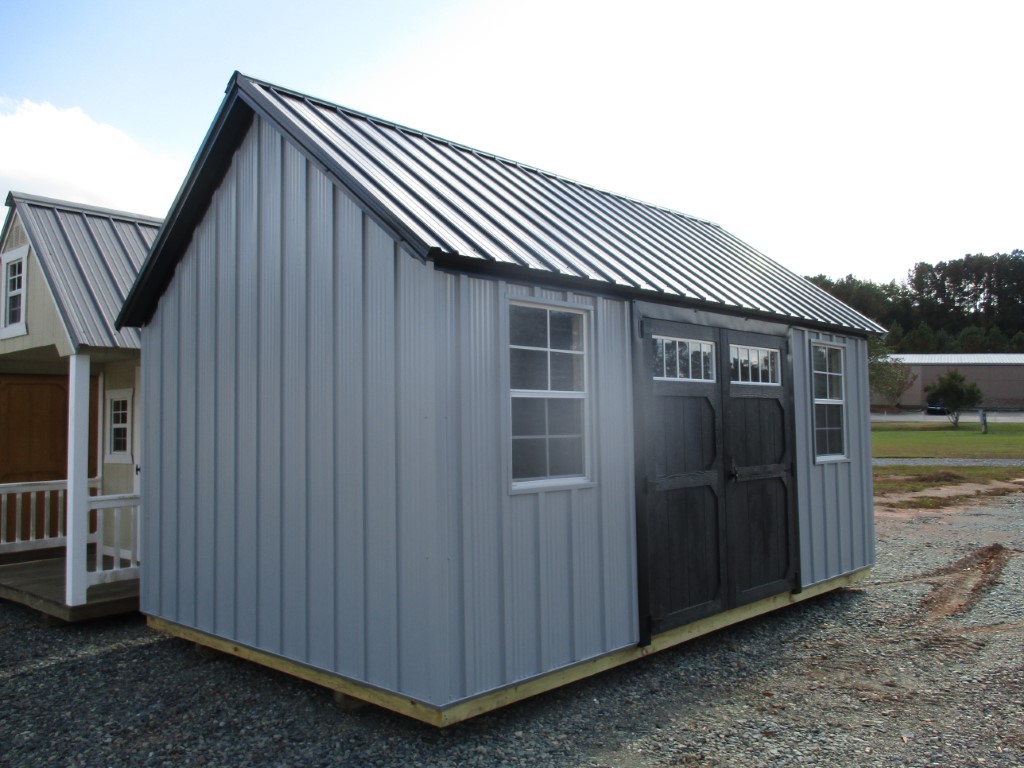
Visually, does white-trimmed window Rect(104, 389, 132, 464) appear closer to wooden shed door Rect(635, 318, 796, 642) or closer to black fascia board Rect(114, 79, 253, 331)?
black fascia board Rect(114, 79, 253, 331)

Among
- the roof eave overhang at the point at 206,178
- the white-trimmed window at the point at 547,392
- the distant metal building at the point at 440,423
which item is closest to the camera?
the distant metal building at the point at 440,423

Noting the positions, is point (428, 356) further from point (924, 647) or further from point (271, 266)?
point (924, 647)

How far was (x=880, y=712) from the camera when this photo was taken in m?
5.40

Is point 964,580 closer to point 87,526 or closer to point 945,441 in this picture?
point 87,526

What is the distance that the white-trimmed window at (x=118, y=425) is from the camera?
993 cm

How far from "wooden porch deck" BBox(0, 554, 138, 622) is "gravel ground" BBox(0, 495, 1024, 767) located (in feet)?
0.67

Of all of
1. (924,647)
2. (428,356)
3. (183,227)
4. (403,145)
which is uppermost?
(403,145)

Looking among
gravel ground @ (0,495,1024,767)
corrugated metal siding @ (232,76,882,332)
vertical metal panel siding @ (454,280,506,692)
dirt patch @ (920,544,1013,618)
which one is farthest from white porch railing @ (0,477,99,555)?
dirt patch @ (920,544,1013,618)

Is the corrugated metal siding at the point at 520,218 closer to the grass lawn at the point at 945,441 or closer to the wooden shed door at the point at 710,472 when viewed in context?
the wooden shed door at the point at 710,472

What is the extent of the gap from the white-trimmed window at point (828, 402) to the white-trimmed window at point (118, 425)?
24.4 ft

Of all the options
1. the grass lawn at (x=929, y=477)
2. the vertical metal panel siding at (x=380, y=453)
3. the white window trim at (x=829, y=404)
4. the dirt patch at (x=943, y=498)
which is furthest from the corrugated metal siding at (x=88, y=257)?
the grass lawn at (x=929, y=477)

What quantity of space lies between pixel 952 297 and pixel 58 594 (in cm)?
9184

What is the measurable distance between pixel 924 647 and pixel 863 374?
335cm

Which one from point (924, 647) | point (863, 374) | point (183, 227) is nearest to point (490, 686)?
point (924, 647)
